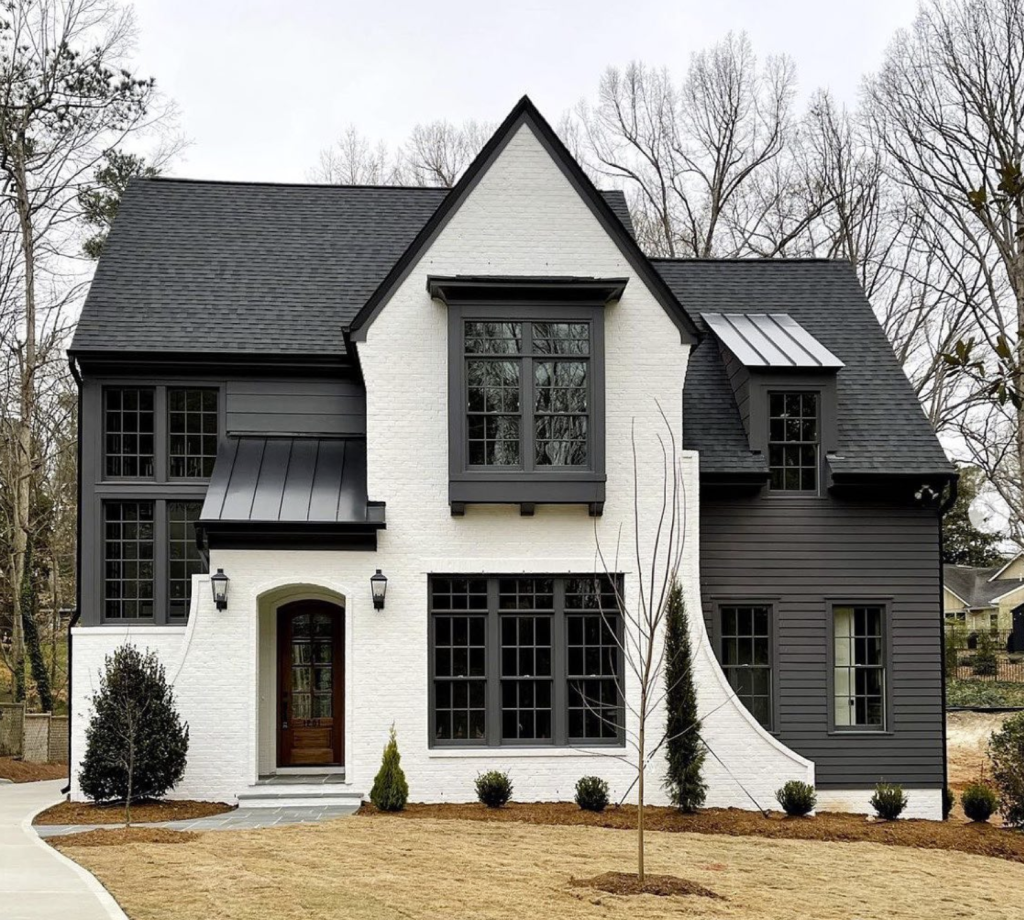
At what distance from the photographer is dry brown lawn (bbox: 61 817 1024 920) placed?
10000 mm

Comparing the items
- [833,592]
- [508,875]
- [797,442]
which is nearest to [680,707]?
[833,592]

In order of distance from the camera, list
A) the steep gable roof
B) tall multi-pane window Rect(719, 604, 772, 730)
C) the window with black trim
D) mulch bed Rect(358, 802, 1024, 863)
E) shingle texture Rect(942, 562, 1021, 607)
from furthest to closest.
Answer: shingle texture Rect(942, 562, 1021, 607) < tall multi-pane window Rect(719, 604, 772, 730) < the steep gable roof < the window with black trim < mulch bed Rect(358, 802, 1024, 863)

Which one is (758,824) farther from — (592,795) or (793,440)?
(793,440)

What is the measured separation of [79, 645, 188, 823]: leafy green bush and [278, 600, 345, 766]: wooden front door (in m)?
2.30

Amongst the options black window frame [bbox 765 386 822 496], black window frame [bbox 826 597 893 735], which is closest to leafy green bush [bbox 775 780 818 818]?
black window frame [bbox 826 597 893 735]

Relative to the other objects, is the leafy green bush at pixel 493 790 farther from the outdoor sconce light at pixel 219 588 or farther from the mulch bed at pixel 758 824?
the outdoor sconce light at pixel 219 588

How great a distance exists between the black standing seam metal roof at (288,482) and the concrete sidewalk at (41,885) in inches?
180

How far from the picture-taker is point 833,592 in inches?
699

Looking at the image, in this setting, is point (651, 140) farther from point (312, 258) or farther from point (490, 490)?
point (490, 490)

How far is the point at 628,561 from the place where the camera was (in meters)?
16.7

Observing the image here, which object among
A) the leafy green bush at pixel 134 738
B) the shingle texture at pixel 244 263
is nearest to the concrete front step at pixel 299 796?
the leafy green bush at pixel 134 738

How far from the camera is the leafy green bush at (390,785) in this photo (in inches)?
601

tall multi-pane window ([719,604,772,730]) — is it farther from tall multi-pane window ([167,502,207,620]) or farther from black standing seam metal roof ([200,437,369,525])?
tall multi-pane window ([167,502,207,620])

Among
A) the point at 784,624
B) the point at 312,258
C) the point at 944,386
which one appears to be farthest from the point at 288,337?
the point at 944,386
